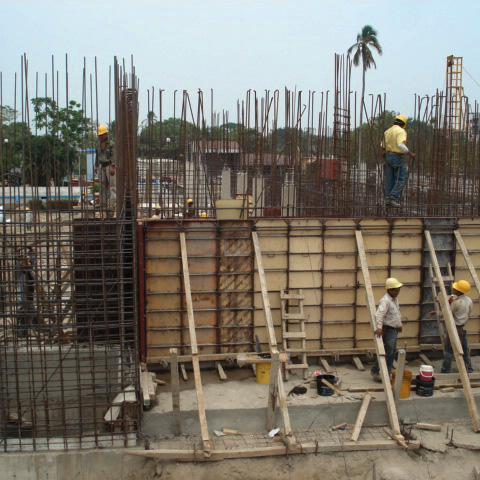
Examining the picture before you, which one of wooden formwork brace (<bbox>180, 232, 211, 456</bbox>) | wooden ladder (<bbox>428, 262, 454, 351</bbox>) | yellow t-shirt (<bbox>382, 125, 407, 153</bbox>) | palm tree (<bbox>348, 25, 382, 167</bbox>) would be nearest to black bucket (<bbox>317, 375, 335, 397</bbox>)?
wooden formwork brace (<bbox>180, 232, 211, 456</bbox>)

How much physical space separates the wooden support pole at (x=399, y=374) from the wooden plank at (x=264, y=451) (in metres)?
0.87

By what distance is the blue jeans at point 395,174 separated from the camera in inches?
439

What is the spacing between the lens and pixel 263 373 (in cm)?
947

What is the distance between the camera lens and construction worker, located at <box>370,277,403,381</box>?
9.06m

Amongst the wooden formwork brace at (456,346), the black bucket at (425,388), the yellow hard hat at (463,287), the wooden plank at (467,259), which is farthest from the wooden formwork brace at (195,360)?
the wooden plank at (467,259)

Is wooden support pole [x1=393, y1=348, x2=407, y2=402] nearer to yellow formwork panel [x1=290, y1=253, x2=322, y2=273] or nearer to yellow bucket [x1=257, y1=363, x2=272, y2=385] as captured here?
yellow bucket [x1=257, y1=363, x2=272, y2=385]

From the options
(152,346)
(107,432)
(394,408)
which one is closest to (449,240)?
(394,408)

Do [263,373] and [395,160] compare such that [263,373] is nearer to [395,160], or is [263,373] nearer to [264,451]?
[264,451]

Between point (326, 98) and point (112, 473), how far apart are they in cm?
857

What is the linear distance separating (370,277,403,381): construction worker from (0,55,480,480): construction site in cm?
14

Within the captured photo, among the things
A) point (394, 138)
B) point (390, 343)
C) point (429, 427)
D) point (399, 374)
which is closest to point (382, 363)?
point (399, 374)

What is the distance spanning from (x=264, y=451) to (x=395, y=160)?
6161mm

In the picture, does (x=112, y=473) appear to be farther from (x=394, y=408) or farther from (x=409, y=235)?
(x=409, y=235)

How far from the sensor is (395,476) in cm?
771
